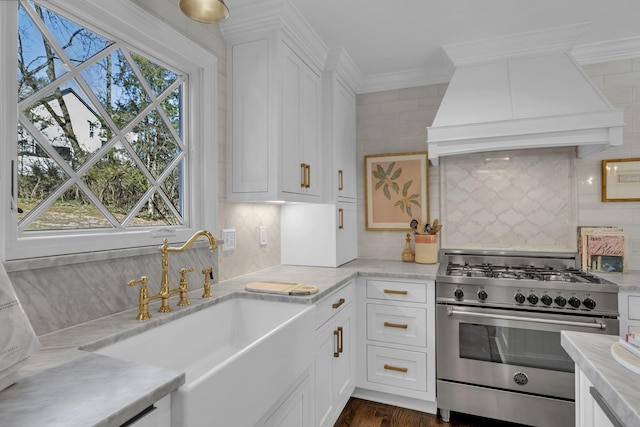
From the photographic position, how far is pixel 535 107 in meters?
2.15

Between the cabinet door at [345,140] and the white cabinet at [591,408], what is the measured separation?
6.06ft

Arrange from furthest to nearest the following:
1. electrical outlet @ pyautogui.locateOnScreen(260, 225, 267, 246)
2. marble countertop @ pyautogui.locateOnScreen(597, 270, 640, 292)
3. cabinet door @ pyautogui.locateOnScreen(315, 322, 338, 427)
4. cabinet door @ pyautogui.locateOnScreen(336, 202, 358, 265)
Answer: cabinet door @ pyautogui.locateOnScreen(336, 202, 358, 265), electrical outlet @ pyautogui.locateOnScreen(260, 225, 267, 246), marble countertop @ pyautogui.locateOnScreen(597, 270, 640, 292), cabinet door @ pyautogui.locateOnScreen(315, 322, 338, 427)

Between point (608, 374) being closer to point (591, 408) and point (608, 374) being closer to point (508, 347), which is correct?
point (591, 408)

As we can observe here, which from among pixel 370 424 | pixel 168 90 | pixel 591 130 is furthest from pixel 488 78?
pixel 370 424

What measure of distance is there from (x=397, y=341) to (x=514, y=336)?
2.31 feet

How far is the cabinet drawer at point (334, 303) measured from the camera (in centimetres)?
180

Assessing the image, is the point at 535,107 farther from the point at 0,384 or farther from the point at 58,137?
the point at 0,384

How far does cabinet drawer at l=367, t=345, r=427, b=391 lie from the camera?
89.5 inches

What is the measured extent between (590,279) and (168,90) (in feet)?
8.65

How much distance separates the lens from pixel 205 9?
1204 millimetres

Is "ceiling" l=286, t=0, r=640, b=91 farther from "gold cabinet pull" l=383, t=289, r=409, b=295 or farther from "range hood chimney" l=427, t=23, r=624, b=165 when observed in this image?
"gold cabinet pull" l=383, t=289, r=409, b=295

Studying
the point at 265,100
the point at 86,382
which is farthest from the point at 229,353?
the point at 265,100

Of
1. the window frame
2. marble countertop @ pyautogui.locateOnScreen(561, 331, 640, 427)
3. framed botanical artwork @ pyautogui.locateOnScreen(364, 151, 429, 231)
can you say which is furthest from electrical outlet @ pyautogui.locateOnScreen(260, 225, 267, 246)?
marble countertop @ pyautogui.locateOnScreen(561, 331, 640, 427)

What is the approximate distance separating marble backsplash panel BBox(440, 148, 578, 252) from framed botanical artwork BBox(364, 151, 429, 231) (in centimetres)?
17
